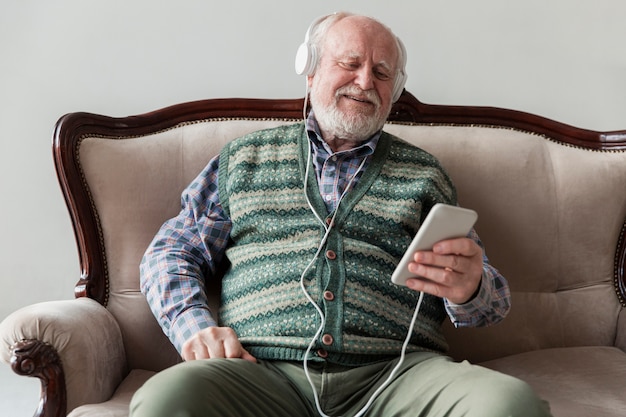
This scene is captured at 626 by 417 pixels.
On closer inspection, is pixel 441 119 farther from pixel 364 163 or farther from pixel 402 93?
pixel 364 163

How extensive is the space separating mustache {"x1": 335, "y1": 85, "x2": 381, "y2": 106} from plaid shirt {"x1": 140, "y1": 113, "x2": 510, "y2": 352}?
9cm

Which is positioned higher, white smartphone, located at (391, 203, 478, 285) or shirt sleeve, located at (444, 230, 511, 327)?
white smartphone, located at (391, 203, 478, 285)

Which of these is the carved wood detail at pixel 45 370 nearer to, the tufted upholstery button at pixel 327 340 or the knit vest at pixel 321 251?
the knit vest at pixel 321 251

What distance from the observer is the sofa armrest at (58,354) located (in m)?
1.36

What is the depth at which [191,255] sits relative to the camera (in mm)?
1677

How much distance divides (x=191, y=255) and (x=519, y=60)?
46.0 inches

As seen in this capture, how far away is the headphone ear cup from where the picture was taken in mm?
1752

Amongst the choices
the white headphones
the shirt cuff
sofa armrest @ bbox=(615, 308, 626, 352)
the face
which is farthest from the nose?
sofa armrest @ bbox=(615, 308, 626, 352)

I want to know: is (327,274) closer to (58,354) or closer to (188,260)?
(188,260)

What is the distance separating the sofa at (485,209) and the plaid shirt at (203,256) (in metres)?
0.14

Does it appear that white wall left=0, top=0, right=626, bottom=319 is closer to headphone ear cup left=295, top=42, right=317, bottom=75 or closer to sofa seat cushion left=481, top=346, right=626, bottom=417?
headphone ear cup left=295, top=42, right=317, bottom=75

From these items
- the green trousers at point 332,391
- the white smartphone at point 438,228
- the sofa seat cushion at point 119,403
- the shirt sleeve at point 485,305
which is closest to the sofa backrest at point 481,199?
the sofa seat cushion at point 119,403

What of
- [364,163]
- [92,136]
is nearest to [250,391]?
[364,163]

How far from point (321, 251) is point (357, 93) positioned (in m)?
0.40
